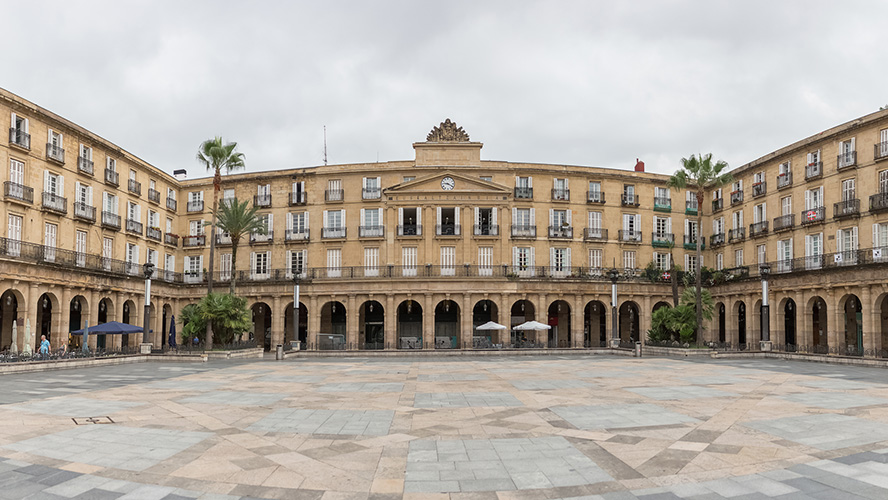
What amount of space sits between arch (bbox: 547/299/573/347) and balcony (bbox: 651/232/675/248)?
9685 mm

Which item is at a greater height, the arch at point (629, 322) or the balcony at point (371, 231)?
the balcony at point (371, 231)

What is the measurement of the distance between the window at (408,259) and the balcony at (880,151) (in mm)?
32930

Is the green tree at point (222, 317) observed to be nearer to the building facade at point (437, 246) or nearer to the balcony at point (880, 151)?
the building facade at point (437, 246)

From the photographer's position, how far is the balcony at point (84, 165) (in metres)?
41.1

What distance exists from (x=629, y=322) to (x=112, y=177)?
45.0 metres

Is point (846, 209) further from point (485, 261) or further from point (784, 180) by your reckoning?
point (485, 261)

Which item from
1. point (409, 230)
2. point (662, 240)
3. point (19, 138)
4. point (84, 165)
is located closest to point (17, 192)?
point (19, 138)

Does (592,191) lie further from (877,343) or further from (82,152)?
(82,152)

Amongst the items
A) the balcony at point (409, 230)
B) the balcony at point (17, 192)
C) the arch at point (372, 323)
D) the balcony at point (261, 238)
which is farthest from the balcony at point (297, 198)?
the balcony at point (17, 192)

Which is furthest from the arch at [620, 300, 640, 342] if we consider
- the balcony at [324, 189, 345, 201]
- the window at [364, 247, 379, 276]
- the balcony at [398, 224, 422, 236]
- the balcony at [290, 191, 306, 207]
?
the balcony at [290, 191, 306, 207]

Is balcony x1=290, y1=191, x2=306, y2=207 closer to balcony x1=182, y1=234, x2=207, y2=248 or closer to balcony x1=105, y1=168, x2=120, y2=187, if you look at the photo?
balcony x1=182, y1=234, x2=207, y2=248

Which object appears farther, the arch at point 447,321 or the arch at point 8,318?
the arch at point 447,321

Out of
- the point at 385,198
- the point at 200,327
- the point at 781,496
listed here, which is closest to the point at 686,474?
the point at 781,496

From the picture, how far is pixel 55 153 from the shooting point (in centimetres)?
3869
